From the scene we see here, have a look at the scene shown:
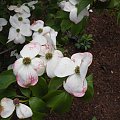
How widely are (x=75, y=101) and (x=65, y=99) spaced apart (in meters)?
1.61

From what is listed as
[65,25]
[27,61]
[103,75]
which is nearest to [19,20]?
[65,25]

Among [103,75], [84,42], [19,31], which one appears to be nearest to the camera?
[19,31]

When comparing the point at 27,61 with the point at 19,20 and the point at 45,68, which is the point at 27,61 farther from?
the point at 19,20

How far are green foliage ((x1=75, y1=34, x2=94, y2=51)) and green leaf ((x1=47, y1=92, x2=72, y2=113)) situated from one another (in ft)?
6.16

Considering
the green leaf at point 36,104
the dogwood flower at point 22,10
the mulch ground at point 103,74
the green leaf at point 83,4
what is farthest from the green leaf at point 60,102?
the mulch ground at point 103,74

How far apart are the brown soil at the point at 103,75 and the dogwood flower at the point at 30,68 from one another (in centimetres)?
149

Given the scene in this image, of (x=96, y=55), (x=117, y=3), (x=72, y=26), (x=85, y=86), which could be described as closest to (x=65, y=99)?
(x=85, y=86)

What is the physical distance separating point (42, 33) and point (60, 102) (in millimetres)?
323

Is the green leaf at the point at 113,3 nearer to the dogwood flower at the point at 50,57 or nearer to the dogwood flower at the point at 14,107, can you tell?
the dogwood flower at the point at 50,57

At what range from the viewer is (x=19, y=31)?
5.27ft

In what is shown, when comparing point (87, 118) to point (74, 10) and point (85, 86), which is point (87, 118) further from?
Answer: point (85, 86)

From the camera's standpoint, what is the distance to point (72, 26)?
Result: 144cm

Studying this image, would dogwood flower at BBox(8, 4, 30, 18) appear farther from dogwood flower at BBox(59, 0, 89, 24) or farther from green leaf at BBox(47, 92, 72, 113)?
green leaf at BBox(47, 92, 72, 113)

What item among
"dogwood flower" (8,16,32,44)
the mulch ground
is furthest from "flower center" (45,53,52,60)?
the mulch ground
